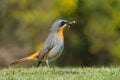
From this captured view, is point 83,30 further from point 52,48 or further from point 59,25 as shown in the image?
point 52,48

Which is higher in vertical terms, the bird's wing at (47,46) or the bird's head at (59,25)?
the bird's head at (59,25)

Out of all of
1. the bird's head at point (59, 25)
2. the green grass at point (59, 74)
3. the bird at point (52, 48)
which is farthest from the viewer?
the bird's head at point (59, 25)

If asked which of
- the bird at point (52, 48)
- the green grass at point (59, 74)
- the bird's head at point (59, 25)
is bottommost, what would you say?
the green grass at point (59, 74)

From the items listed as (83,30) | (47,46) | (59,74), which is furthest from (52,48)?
(83,30)

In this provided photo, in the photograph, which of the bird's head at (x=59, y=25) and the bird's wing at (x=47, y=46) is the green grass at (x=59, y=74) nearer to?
the bird's wing at (x=47, y=46)

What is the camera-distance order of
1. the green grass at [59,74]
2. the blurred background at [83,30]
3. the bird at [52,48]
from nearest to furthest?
the green grass at [59,74]
the bird at [52,48]
the blurred background at [83,30]

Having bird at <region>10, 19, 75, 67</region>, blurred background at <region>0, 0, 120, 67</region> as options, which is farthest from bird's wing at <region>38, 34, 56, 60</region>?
blurred background at <region>0, 0, 120, 67</region>

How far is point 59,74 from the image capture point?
11.1 m

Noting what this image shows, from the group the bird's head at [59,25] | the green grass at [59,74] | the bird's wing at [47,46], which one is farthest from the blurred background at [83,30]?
the green grass at [59,74]

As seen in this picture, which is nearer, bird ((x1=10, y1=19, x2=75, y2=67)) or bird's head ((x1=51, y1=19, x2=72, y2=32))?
bird ((x1=10, y1=19, x2=75, y2=67))

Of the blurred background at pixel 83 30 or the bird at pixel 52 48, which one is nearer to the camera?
the bird at pixel 52 48

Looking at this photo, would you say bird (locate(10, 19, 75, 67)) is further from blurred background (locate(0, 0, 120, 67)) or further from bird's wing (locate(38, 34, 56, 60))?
blurred background (locate(0, 0, 120, 67))

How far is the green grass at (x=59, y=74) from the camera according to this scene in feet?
34.5

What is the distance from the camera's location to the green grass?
10508 mm
